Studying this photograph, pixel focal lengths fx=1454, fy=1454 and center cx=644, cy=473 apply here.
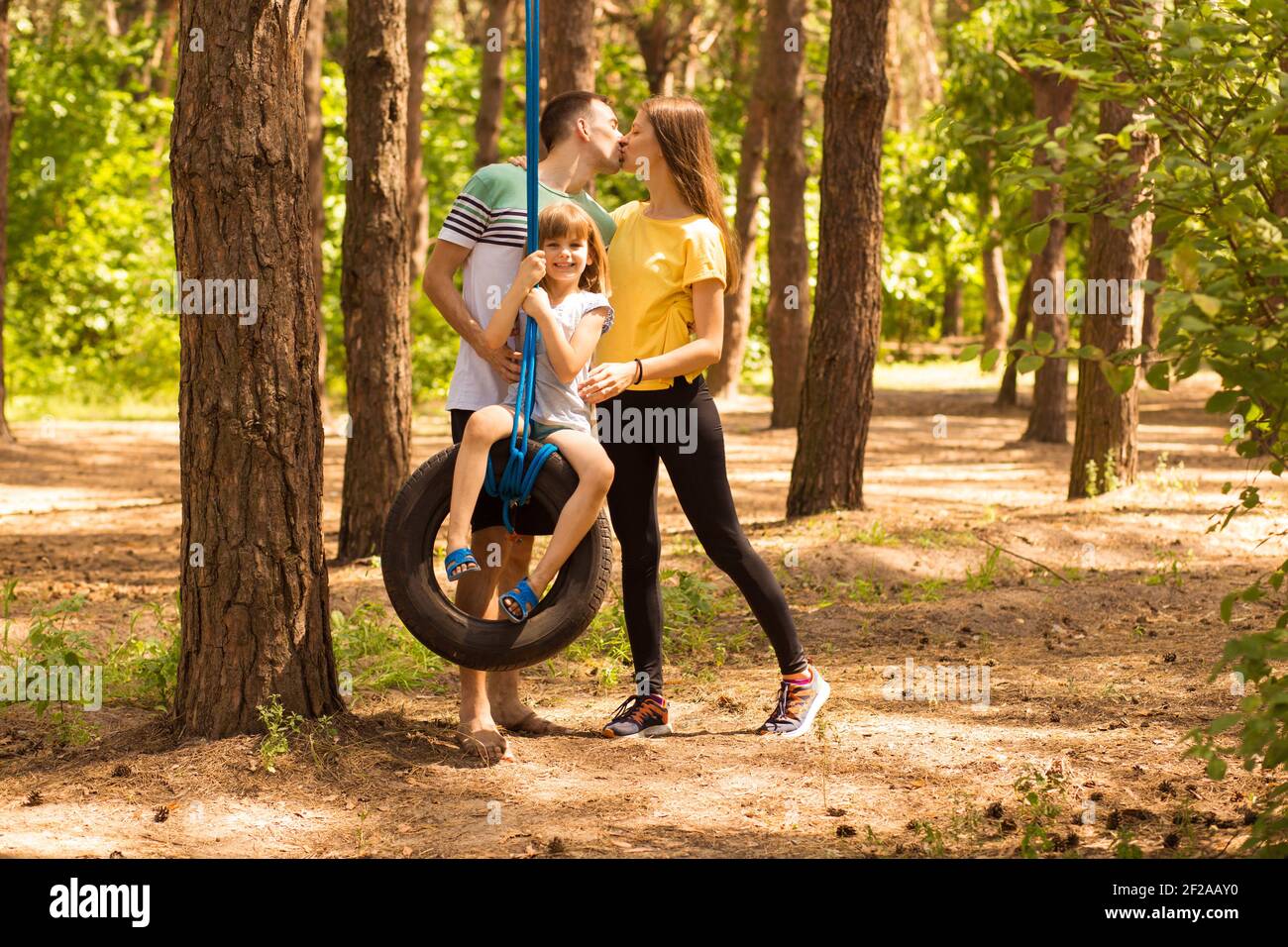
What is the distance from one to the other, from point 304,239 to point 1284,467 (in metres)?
2.86

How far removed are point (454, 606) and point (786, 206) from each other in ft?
37.1

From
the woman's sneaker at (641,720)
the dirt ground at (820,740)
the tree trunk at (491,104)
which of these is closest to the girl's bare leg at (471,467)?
the dirt ground at (820,740)

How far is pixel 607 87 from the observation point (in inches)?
878

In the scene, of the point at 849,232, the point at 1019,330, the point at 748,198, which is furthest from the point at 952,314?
the point at 849,232

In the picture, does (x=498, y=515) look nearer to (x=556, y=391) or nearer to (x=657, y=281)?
(x=556, y=391)

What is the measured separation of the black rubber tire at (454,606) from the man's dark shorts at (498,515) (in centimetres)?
15

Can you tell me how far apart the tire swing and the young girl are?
42 millimetres

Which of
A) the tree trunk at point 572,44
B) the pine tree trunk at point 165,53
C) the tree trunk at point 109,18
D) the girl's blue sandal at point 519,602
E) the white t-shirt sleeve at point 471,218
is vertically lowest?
the girl's blue sandal at point 519,602

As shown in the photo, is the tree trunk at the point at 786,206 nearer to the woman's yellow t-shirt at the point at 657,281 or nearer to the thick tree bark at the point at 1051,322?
the thick tree bark at the point at 1051,322

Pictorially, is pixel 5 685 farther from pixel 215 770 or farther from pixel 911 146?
pixel 911 146

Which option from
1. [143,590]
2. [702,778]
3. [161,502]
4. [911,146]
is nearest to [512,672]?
[702,778]

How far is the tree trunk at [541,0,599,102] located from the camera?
927 centimetres

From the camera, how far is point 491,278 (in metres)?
4.38

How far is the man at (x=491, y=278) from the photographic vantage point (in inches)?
171
